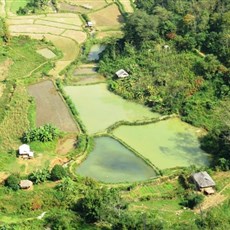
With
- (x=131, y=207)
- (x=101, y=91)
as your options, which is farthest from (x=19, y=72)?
(x=131, y=207)

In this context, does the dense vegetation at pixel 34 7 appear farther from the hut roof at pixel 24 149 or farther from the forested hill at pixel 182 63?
the hut roof at pixel 24 149

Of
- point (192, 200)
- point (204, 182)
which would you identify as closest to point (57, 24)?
point (204, 182)

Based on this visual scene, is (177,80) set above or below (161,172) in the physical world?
above

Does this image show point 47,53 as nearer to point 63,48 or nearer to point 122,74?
point 63,48

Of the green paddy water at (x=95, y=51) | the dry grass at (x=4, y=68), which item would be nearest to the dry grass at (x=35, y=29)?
the green paddy water at (x=95, y=51)

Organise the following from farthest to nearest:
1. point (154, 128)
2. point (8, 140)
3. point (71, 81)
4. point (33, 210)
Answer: point (71, 81)
point (154, 128)
point (8, 140)
point (33, 210)

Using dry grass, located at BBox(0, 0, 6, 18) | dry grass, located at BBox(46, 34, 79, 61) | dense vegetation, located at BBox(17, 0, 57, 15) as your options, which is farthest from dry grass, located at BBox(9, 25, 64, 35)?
dense vegetation, located at BBox(17, 0, 57, 15)

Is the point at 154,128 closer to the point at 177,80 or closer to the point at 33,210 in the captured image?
the point at 177,80
